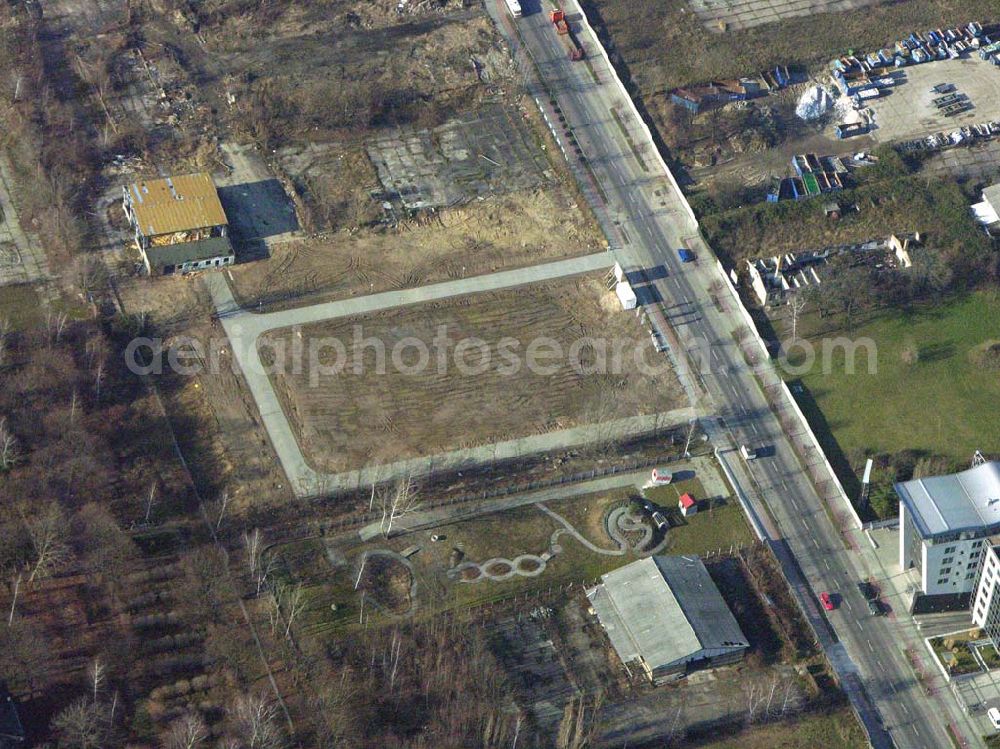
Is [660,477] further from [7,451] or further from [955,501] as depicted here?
[7,451]

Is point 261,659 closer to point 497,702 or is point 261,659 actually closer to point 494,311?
point 497,702

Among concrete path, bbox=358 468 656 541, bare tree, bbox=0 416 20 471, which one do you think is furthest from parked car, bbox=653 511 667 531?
bare tree, bbox=0 416 20 471

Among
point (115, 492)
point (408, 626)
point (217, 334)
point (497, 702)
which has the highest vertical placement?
point (217, 334)

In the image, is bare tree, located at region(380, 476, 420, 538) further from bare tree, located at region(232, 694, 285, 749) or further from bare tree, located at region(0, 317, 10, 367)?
bare tree, located at region(0, 317, 10, 367)

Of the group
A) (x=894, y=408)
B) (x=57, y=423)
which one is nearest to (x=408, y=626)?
(x=57, y=423)

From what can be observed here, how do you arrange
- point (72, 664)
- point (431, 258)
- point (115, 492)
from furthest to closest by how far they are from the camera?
1. point (431, 258)
2. point (115, 492)
3. point (72, 664)

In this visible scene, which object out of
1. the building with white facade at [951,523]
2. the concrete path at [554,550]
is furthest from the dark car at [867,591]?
the concrete path at [554,550]
